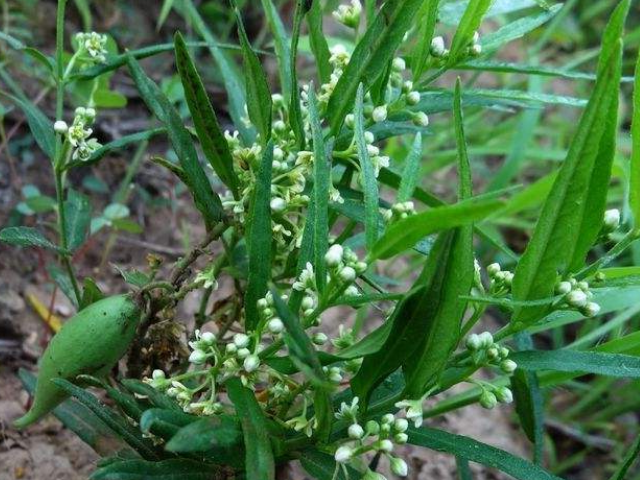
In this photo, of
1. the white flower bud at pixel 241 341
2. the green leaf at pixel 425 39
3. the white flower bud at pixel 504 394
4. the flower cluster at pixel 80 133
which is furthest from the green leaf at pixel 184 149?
the white flower bud at pixel 504 394

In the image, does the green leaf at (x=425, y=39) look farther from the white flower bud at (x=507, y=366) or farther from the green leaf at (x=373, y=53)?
the white flower bud at (x=507, y=366)

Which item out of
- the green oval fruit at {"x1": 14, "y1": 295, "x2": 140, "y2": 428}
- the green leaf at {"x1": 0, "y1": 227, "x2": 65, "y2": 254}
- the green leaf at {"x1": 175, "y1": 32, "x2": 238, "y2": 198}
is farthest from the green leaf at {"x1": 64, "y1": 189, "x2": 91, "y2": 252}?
the green leaf at {"x1": 175, "y1": 32, "x2": 238, "y2": 198}

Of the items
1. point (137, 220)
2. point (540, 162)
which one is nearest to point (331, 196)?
point (137, 220)

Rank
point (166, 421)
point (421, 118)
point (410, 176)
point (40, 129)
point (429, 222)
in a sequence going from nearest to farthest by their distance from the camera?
point (429, 222) → point (166, 421) → point (410, 176) → point (421, 118) → point (40, 129)

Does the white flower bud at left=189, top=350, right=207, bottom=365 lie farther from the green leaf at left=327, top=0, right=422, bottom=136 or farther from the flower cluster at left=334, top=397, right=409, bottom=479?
the green leaf at left=327, top=0, right=422, bottom=136

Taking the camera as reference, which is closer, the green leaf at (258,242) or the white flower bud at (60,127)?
the green leaf at (258,242)

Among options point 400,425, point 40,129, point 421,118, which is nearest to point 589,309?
point 400,425

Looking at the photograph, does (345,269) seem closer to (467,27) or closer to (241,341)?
(241,341)
